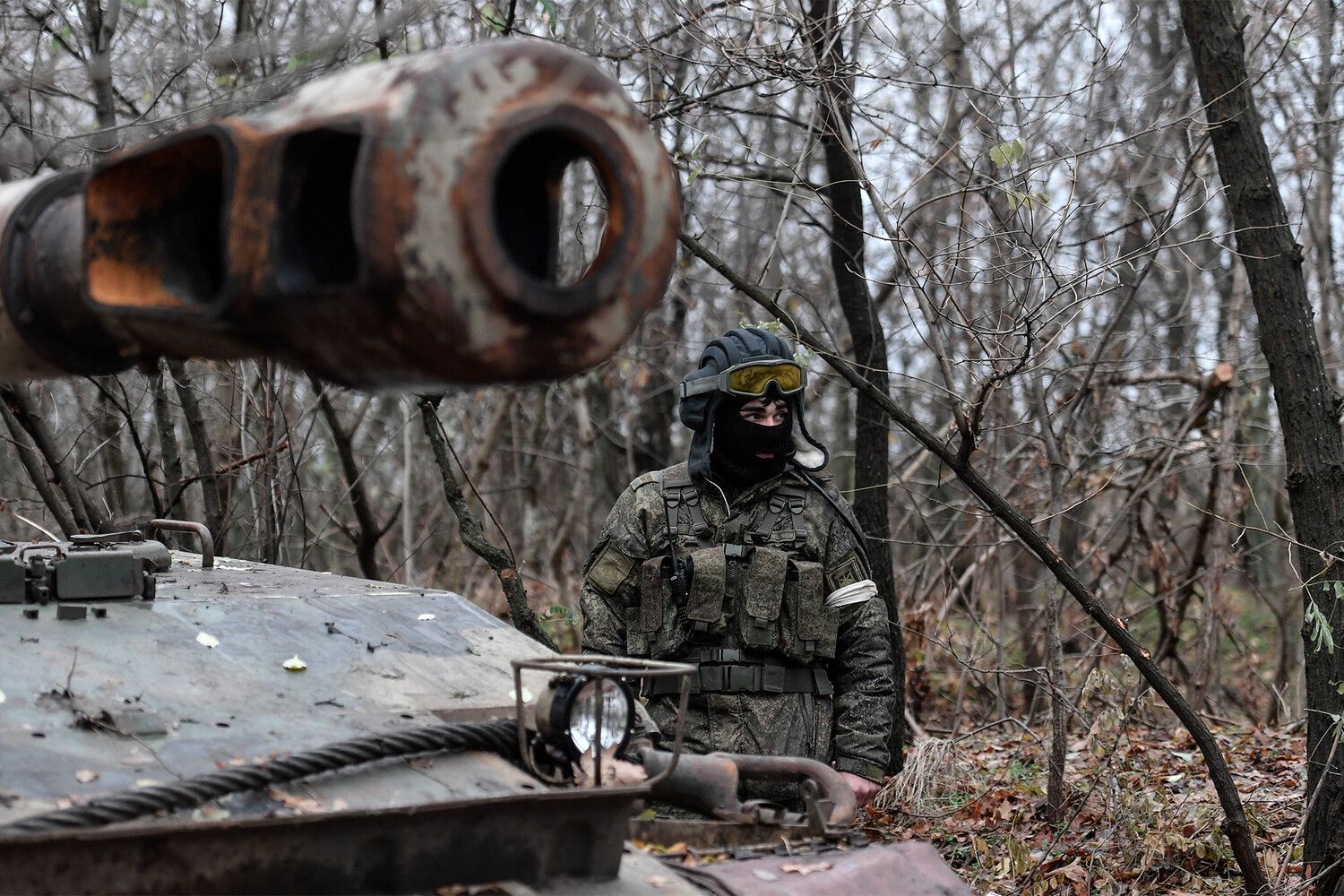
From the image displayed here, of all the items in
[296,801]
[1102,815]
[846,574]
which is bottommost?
[1102,815]

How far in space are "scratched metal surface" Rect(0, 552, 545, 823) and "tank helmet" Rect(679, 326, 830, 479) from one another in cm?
163

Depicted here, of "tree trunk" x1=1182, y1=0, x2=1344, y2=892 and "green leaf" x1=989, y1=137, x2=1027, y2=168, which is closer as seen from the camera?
"tree trunk" x1=1182, y1=0, x2=1344, y2=892

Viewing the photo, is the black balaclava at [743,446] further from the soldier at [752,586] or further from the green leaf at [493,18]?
the green leaf at [493,18]

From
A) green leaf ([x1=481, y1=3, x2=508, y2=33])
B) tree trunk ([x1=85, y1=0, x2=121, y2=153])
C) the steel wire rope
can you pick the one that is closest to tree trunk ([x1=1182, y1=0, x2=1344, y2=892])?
green leaf ([x1=481, y1=3, x2=508, y2=33])

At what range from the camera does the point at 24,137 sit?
7574 mm

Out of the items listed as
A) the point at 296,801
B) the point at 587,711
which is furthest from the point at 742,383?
the point at 296,801

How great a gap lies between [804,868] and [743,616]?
2.19 metres

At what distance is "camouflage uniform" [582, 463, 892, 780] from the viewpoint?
15.3 ft

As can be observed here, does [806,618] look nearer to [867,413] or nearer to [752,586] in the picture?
[752,586]

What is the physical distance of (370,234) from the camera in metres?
1.64

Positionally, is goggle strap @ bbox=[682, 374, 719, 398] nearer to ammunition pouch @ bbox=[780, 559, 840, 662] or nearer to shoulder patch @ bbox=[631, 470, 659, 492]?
shoulder patch @ bbox=[631, 470, 659, 492]

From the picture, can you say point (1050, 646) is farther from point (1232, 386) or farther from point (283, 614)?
point (283, 614)

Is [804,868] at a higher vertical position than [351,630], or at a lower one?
lower

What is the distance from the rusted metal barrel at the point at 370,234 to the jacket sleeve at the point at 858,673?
9.74ft
